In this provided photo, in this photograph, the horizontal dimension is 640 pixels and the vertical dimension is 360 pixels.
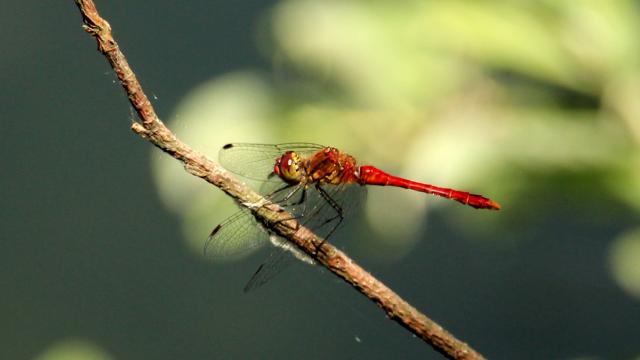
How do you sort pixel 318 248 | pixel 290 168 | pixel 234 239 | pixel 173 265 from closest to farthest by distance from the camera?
1. pixel 318 248
2. pixel 234 239
3. pixel 290 168
4. pixel 173 265

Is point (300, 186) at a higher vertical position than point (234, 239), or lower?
higher

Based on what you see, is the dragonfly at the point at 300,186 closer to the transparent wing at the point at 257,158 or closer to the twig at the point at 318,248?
the transparent wing at the point at 257,158

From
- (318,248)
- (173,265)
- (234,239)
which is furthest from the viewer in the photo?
(173,265)

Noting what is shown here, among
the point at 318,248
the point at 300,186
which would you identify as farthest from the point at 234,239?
the point at 318,248

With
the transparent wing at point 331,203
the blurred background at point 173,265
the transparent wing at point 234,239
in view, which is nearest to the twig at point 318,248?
the transparent wing at point 234,239

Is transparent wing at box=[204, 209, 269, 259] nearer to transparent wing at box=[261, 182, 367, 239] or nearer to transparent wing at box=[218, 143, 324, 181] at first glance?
transparent wing at box=[261, 182, 367, 239]

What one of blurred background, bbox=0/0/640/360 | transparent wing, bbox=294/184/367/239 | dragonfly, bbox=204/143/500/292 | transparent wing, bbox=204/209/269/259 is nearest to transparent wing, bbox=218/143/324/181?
dragonfly, bbox=204/143/500/292

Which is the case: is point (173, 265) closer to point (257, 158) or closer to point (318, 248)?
point (257, 158)

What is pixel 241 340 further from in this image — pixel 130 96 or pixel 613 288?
pixel 130 96
